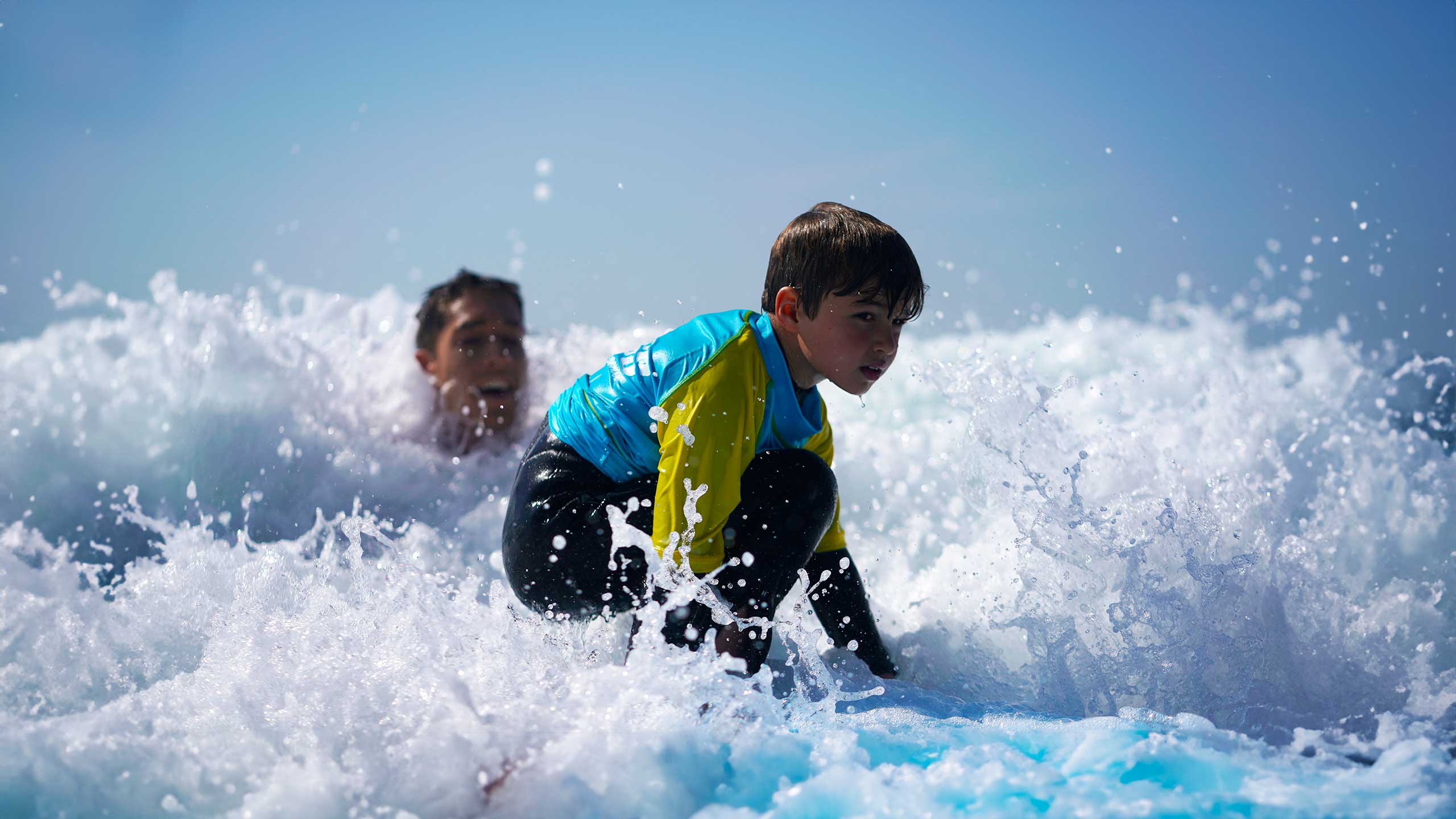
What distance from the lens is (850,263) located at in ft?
7.57

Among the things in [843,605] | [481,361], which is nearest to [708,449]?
[843,605]

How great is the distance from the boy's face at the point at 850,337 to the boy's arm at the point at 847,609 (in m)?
0.66

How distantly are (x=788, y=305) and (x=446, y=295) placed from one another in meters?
3.51

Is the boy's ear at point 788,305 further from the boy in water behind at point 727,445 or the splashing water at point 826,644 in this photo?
the splashing water at point 826,644

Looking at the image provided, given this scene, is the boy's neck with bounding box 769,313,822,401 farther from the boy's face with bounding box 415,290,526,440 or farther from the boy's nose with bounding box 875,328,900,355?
the boy's face with bounding box 415,290,526,440

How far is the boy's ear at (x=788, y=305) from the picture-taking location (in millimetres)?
2365

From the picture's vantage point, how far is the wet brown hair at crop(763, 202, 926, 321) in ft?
7.58

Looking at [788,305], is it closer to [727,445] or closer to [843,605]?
[727,445]

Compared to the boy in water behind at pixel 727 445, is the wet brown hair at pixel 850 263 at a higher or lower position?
higher

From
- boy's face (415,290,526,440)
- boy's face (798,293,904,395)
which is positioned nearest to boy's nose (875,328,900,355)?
boy's face (798,293,904,395)

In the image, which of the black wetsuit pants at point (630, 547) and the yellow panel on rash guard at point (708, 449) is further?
the black wetsuit pants at point (630, 547)

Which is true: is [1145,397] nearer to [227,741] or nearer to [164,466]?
[227,741]

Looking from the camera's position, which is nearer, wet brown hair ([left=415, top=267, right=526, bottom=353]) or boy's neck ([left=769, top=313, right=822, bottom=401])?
boy's neck ([left=769, top=313, right=822, bottom=401])

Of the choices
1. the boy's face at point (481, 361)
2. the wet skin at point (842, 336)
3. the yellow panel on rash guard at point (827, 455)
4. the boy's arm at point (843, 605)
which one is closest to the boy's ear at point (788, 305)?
the wet skin at point (842, 336)
